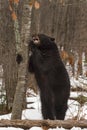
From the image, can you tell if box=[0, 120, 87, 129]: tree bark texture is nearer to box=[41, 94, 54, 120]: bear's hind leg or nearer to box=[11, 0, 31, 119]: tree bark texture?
box=[11, 0, 31, 119]: tree bark texture

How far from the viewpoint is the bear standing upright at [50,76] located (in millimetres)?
7234

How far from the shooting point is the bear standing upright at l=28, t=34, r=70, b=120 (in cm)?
723

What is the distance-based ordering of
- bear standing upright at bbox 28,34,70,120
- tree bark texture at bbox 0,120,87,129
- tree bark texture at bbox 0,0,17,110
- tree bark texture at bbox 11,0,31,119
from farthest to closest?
tree bark texture at bbox 0,0,17,110 < bear standing upright at bbox 28,34,70,120 < tree bark texture at bbox 11,0,31,119 < tree bark texture at bbox 0,120,87,129

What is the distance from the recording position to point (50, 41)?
729 cm

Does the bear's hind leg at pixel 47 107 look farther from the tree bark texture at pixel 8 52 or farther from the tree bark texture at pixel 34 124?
the tree bark texture at pixel 8 52

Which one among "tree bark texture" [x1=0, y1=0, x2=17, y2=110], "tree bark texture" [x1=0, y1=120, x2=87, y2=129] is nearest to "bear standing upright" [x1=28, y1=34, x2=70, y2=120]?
"tree bark texture" [x1=0, y1=120, x2=87, y2=129]

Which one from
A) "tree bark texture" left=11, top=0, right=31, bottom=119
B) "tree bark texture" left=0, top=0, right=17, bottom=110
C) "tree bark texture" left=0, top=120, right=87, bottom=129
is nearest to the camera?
"tree bark texture" left=0, top=120, right=87, bottom=129

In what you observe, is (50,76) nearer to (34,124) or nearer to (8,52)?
(34,124)

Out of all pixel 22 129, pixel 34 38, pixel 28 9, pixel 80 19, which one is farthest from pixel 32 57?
pixel 80 19

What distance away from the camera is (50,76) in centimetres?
726

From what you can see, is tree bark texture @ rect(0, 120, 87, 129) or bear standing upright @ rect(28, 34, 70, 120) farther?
bear standing upright @ rect(28, 34, 70, 120)

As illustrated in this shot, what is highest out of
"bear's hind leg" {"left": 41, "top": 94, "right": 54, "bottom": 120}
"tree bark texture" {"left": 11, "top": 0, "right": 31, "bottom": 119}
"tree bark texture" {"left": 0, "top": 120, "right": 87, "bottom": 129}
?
"tree bark texture" {"left": 11, "top": 0, "right": 31, "bottom": 119}

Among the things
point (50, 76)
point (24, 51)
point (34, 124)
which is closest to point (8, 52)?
point (50, 76)

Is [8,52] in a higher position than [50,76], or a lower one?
lower
